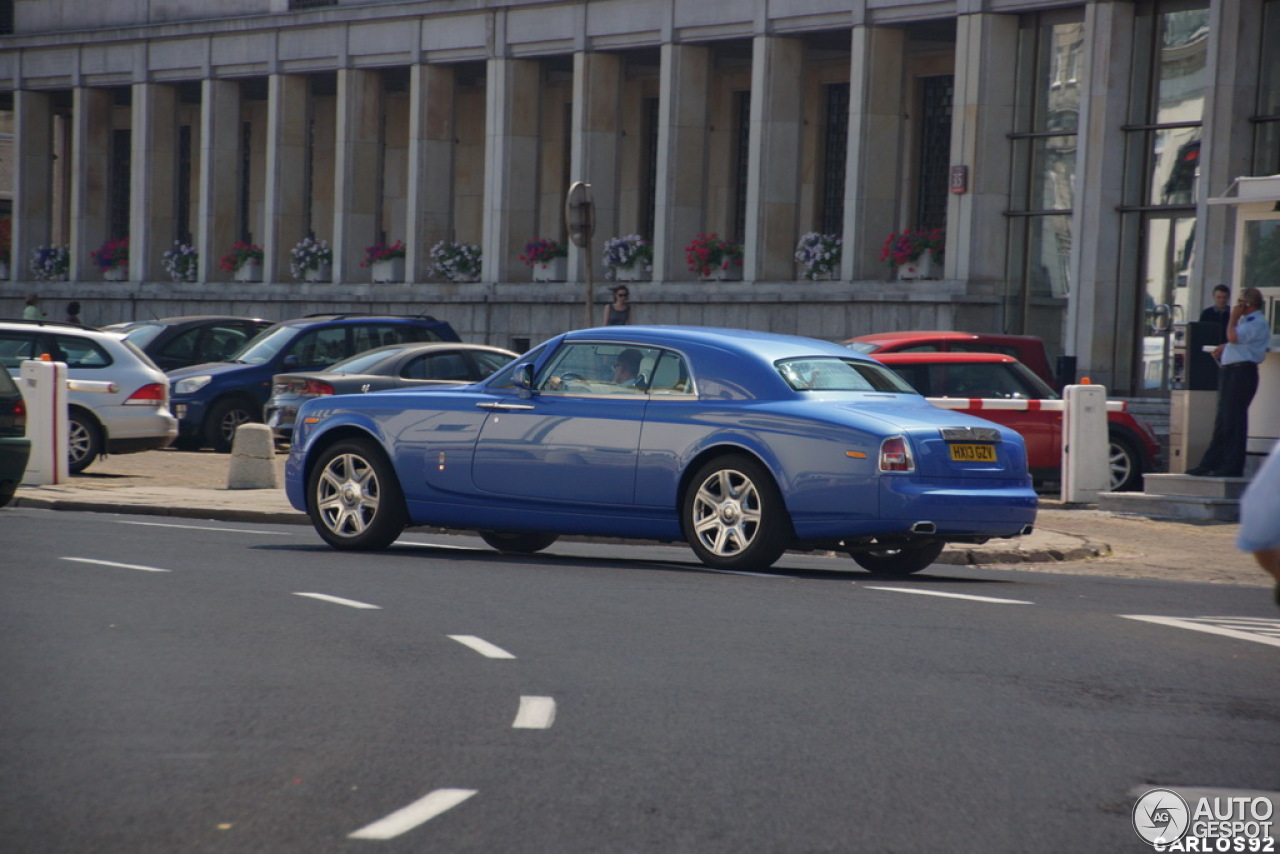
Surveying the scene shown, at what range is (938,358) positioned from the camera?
19031mm

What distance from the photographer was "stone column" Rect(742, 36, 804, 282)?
106 feet

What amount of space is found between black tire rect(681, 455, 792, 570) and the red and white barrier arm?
22.7ft

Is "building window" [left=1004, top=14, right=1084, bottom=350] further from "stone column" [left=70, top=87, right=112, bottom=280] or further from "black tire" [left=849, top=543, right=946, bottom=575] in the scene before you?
"stone column" [left=70, top=87, right=112, bottom=280]

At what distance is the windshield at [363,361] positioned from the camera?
21.9m

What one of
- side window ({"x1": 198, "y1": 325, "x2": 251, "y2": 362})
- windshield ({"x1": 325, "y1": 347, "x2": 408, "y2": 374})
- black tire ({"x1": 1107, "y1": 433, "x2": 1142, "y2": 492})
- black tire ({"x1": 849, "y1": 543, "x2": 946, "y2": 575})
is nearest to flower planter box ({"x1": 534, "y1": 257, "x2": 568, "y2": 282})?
side window ({"x1": 198, "y1": 325, "x2": 251, "y2": 362})

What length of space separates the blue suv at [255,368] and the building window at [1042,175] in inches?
376

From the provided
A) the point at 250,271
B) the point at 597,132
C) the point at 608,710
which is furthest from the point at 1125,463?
the point at 250,271

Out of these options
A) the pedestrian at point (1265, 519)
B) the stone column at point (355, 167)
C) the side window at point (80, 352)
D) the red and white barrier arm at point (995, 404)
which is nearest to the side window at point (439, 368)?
the side window at point (80, 352)

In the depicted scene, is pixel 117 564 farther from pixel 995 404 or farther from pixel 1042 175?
pixel 1042 175

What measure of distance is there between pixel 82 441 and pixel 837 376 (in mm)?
10654

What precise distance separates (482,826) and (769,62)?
28.2 meters

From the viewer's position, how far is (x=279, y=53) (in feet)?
134

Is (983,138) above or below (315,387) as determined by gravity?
above

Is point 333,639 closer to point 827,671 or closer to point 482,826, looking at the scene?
point 827,671
